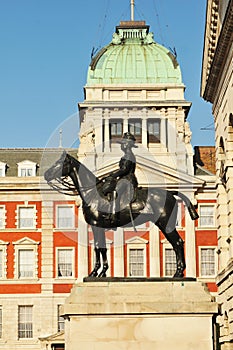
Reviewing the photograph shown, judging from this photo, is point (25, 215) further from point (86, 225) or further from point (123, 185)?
point (123, 185)

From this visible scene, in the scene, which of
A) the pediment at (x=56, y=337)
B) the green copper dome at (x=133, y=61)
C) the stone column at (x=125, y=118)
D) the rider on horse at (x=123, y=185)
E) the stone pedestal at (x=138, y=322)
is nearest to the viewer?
the stone pedestal at (x=138, y=322)

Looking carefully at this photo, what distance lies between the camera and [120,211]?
22.8m

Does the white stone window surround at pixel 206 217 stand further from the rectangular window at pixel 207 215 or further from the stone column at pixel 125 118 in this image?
the stone column at pixel 125 118

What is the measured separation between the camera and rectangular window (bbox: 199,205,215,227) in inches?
2464

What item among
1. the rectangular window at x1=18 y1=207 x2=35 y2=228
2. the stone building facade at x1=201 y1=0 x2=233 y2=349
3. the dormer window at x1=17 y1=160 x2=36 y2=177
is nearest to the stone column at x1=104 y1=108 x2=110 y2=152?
the dormer window at x1=17 y1=160 x2=36 y2=177

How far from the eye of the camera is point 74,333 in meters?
21.9

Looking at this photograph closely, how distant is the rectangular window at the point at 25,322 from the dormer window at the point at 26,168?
9.46 metres

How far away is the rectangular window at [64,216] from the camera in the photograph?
63062 millimetres

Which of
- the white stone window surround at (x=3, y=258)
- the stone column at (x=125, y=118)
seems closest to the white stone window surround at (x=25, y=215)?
the white stone window surround at (x=3, y=258)

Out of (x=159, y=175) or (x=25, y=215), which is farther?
(x=25, y=215)

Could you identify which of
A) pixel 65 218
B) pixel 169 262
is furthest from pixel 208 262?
pixel 65 218

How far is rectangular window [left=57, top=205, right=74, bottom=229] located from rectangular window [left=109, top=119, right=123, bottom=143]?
5.75 meters

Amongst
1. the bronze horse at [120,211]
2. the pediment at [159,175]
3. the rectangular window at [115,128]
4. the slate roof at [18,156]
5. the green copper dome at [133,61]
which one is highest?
the green copper dome at [133,61]

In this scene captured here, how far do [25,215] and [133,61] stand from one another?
13.6 metres
